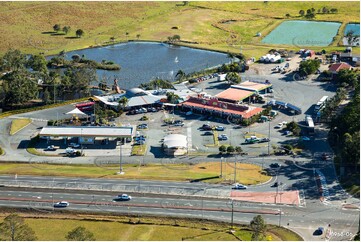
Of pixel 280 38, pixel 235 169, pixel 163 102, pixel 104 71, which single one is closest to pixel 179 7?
pixel 280 38

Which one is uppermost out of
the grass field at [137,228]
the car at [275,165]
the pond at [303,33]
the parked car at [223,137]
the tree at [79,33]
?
the pond at [303,33]

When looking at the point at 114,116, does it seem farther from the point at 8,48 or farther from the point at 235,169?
the point at 8,48

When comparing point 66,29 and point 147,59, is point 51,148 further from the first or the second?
point 66,29

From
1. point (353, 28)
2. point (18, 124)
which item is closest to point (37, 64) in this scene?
point (18, 124)

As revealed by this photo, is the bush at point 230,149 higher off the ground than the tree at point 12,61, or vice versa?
the tree at point 12,61

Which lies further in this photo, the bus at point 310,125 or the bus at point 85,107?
the bus at point 85,107

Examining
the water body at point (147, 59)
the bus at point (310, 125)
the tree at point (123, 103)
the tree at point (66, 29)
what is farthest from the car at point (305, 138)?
the tree at point (66, 29)

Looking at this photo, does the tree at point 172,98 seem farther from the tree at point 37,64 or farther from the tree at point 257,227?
the tree at point 257,227
